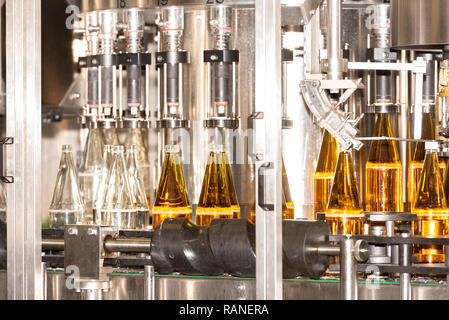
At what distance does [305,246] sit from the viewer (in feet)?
5.63

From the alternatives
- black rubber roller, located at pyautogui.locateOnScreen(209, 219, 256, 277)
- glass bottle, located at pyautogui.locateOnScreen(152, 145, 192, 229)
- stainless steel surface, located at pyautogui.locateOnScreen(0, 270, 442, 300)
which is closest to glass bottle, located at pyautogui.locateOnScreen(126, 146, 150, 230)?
glass bottle, located at pyautogui.locateOnScreen(152, 145, 192, 229)

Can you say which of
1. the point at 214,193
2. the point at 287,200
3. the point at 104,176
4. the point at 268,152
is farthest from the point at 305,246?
the point at 104,176

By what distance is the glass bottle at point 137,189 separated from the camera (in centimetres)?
223

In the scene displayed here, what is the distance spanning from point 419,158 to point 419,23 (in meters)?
0.35

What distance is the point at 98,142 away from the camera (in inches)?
101

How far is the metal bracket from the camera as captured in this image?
5.69 feet

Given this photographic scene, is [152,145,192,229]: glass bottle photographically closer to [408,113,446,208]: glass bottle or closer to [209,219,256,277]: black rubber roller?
[209,219,256,277]: black rubber roller

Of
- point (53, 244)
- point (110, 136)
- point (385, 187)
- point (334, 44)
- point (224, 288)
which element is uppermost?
point (334, 44)

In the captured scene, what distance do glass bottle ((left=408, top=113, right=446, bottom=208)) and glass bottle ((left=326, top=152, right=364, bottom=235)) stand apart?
0.15m

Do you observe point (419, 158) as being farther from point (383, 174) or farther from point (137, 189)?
point (137, 189)
